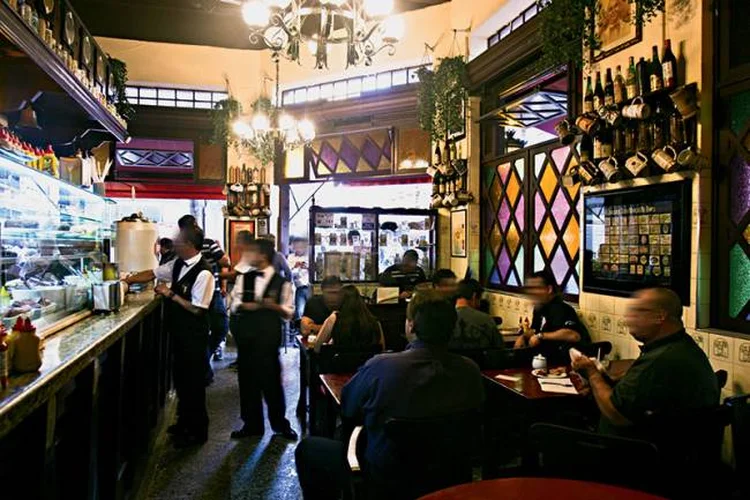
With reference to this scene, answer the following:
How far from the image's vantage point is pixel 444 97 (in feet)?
22.1

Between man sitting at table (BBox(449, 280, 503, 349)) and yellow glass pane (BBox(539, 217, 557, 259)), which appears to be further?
yellow glass pane (BBox(539, 217, 557, 259))

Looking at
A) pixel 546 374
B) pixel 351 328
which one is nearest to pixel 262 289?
pixel 351 328

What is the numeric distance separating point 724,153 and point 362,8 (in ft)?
9.40

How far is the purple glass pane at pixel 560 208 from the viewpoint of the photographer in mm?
5203

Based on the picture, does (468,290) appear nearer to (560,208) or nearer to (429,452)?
(560,208)

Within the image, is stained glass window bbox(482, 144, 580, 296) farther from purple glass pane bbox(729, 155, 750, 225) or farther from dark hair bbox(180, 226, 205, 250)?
dark hair bbox(180, 226, 205, 250)

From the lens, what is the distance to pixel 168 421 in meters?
5.22

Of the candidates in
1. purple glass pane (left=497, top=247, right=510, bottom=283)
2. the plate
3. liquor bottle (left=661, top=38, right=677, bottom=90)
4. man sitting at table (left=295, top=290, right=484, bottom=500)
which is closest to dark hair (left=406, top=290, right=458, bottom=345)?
man sitting at table (left=295, top=290, right=484, bottom=500)

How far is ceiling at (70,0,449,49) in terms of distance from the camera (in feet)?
28.3

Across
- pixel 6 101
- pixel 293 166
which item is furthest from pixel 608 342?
pixel 293 166

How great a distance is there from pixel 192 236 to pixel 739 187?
377 centimetres

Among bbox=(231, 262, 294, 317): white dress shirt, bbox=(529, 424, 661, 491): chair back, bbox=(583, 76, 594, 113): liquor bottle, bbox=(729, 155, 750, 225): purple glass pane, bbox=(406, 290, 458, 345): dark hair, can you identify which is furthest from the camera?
bbox=(231, 262, 294, 317): white dress shirt

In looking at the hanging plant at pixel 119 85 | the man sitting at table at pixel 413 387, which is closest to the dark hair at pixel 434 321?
the man sitting at table at pixel 413 387

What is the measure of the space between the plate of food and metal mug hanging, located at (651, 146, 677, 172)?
1.47m
